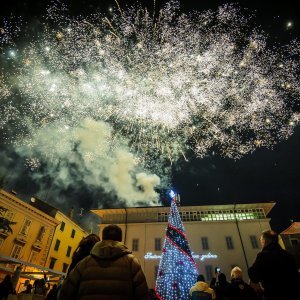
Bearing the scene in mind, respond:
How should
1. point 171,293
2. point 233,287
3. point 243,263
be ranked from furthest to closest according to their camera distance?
point 243,263
point 171,293
point 233,287

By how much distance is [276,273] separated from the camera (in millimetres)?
3234

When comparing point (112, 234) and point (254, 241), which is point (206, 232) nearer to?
point (254, 241)

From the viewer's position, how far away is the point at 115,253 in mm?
2643

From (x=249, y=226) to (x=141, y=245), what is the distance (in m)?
13.2

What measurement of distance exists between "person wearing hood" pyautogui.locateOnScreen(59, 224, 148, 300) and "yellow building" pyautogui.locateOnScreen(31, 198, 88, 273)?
32225mm

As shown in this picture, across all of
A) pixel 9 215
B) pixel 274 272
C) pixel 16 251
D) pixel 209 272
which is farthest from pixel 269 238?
pixel 16 251

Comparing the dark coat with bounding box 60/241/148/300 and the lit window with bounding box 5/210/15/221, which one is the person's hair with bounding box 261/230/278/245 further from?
the lit window with bounding box 5/210/15/221

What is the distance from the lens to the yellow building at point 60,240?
31.2 m

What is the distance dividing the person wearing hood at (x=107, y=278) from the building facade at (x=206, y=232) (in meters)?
25.9

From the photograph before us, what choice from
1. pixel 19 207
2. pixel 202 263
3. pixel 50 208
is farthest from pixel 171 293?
pixel 50 208

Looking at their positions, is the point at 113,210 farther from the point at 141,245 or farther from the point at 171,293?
the point at 171,293

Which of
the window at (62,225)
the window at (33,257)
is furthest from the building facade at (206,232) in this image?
the window at (33,257)

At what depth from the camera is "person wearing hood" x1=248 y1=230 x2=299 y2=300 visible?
3133 millimetres

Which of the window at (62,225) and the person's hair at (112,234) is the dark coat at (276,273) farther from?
the window at (62,225)
